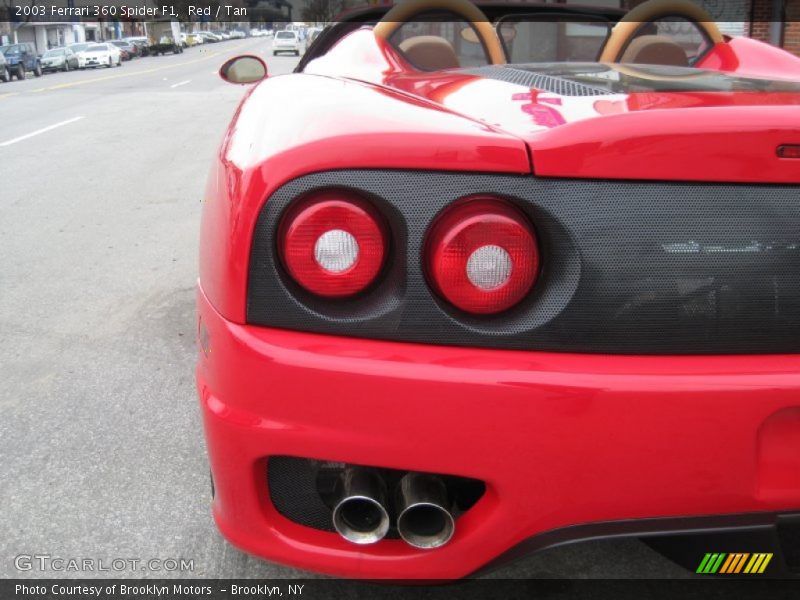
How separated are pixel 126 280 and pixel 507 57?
2.65m

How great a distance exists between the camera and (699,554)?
59.2 inches

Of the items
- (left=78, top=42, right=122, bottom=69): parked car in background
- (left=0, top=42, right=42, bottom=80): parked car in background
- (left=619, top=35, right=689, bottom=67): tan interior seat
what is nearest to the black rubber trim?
(left=619, top=35, right=689, bottom=67): tan interior seat

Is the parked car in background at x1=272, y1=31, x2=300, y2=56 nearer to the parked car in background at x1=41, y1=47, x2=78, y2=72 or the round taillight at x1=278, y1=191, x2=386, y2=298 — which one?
the parked car in background at x1=41, y1=47, x2=78, y2=72

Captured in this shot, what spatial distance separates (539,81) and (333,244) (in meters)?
0.88

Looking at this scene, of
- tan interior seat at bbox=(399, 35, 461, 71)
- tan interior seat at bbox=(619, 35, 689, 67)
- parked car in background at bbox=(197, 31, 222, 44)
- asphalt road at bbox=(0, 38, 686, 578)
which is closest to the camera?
asphalt road at bbox=(0, 38, 686, 578)

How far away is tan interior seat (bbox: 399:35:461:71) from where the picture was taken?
2.91 m

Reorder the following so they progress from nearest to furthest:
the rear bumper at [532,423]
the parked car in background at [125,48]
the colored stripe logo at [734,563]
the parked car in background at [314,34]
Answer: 1. the rear bumper at [532,423]
2. the colored stripe logo at [734,563]
3. the parked car in background at [314,34]
4. the parked car in background at [125,48]

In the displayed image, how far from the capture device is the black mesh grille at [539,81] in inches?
71.3

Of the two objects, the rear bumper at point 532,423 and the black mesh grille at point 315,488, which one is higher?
the rear bumper at point 532,423

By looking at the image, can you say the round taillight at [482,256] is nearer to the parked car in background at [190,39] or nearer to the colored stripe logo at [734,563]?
the colored stripe logo at [734,563]

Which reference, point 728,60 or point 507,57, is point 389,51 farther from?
point 728,60

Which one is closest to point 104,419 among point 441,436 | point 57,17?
point 441,436

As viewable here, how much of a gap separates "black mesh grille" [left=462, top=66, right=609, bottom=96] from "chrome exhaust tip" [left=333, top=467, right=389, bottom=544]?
0.93 meters

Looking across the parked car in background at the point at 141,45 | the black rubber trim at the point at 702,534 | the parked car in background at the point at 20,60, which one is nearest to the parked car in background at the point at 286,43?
the parked car in background at the point at 141,45
